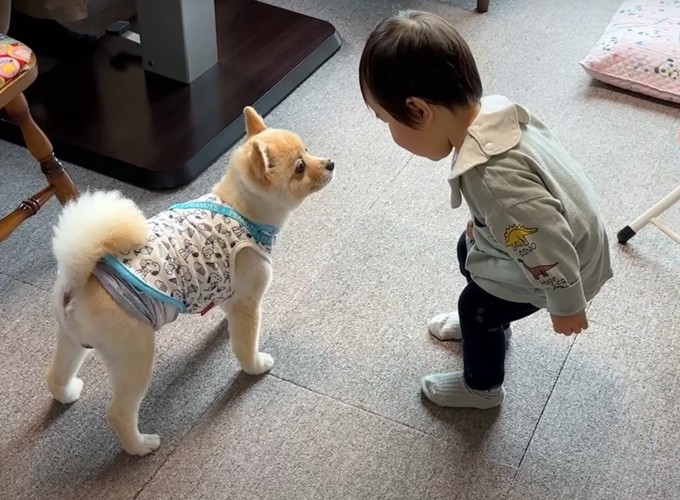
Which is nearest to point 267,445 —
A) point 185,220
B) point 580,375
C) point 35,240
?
point 185,220

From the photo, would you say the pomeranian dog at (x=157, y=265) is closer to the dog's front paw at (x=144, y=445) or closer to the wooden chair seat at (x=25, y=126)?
the dog's front paw at (x=144, y=445)

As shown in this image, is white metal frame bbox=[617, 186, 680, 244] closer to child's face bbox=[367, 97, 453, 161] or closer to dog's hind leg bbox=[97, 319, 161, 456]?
child's face bbox=[367, 97, 453, 161]

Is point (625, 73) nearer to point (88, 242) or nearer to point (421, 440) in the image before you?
point (421, 440)

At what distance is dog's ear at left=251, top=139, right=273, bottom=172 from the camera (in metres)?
1.26

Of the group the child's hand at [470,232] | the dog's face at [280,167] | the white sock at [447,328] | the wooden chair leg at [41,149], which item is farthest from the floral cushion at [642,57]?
the wooden chair leg at [41,149]

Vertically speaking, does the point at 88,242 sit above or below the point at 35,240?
above

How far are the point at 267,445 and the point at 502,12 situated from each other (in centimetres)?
194

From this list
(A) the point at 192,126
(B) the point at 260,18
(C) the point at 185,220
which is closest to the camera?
(C) the point at 185,220

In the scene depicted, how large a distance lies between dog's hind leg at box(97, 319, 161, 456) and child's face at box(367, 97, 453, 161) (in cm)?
49

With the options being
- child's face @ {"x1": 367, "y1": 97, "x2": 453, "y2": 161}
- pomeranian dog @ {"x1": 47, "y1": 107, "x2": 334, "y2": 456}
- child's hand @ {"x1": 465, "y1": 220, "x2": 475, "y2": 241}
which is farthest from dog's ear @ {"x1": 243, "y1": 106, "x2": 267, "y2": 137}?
child's hand @ {"x1": 465, "y1": 220, "x2": 475, "y2": 241}

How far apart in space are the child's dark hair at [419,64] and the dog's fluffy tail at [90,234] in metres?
0.43

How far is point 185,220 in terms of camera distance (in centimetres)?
127

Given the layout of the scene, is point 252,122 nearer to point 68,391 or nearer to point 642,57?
point 68,391

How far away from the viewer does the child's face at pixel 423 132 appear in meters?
1.11
